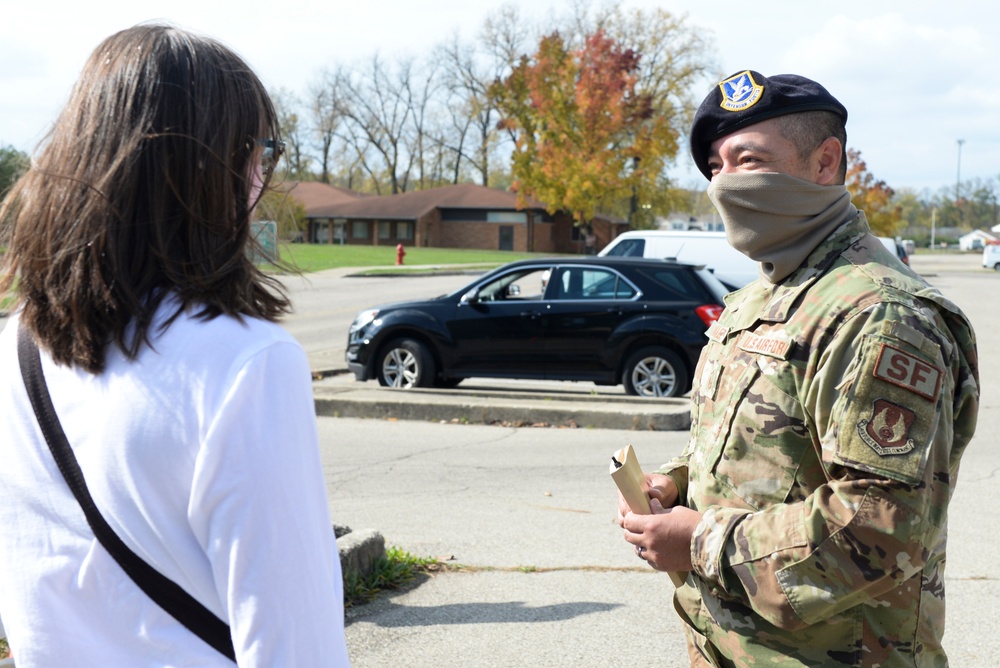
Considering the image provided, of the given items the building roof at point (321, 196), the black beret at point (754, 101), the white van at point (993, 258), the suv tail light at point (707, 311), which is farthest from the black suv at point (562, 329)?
the building roof at point (321, 196)

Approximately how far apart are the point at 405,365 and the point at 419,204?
66.5m

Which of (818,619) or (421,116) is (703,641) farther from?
(421,116)

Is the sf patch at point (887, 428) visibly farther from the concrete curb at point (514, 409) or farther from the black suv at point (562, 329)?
the black suv at point (562, 329)

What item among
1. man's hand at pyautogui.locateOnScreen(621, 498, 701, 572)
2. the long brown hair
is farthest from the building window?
the long brown hair

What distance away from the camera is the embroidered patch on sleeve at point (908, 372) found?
1.90m

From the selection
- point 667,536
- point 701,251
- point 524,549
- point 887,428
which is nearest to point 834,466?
point 887,428

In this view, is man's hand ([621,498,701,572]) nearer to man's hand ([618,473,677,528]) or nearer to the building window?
man's hand ([618,473,677,528])

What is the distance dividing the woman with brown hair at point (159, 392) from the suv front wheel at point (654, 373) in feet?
32.4

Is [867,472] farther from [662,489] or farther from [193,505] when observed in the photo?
[193,505]

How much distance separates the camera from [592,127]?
Result: 51.0m

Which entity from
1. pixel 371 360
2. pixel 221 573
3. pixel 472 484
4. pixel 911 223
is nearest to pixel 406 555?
pixel 472 484

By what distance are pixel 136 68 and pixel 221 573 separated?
75 cm

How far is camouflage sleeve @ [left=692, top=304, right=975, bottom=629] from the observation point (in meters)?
1.90

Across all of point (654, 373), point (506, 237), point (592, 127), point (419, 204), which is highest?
point (592, 127)
